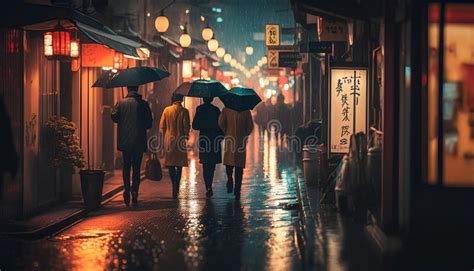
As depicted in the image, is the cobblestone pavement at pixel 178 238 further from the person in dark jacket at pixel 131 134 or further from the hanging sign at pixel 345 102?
the hanging sign at pixel 345 102

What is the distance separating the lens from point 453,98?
1110 cm

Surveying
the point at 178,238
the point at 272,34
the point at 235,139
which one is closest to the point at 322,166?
the point at 235,139

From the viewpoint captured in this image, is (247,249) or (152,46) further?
(152,46)

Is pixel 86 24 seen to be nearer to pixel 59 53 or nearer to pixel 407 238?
pixel 59 53

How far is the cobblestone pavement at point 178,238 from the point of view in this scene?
1179 centimetres

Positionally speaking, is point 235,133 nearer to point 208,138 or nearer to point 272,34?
point 208,138

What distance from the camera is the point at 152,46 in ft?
103

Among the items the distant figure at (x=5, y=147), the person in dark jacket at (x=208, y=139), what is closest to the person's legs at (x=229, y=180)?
the person in dark jacket at (x=208, y=139)

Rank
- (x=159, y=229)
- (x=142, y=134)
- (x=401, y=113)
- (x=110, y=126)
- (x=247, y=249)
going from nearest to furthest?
(x=401, y=113) → (x=247, y=249) → (x=159, y=229) → (x=142, y=134) → (x=110, y=126)

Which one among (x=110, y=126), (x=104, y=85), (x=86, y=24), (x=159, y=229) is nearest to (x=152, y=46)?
(x=110, y=126)

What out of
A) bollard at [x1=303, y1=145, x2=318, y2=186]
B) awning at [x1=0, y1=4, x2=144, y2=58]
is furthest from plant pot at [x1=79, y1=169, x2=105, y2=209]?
bollard at [x1=303, y1=145, x2=318, y2=186]

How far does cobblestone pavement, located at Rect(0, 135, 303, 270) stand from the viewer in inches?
464

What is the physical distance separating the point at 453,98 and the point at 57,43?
8159 millimetres

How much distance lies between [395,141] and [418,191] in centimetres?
134
